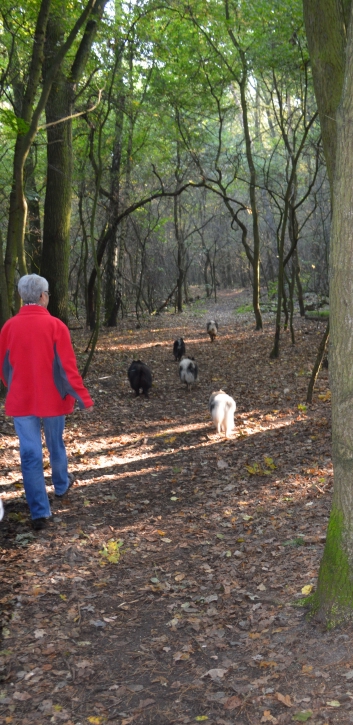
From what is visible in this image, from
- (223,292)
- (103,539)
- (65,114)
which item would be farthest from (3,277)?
(223,292)

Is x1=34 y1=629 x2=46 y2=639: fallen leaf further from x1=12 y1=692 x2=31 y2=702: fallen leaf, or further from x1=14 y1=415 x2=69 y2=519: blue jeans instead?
x1=14 y1=415 x2=69 y2=519: blue jeans

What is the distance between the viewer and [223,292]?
4425 cm

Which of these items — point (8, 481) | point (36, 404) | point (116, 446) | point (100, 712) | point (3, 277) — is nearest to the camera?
point (100, 712)

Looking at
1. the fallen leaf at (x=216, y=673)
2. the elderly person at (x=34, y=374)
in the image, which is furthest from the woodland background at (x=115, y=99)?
the fallen leaf at (x=216, y=673)

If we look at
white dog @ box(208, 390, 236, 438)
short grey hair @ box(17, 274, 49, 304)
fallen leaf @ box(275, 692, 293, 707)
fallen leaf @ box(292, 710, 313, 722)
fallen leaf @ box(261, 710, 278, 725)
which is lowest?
fallen leaf @ box(261, 710, 278, 725)

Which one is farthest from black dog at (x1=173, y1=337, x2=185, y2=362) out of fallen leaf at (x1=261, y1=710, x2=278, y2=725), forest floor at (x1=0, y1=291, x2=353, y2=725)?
fallen leaf at (x1=261, y1=710, x2=278, y2=725)

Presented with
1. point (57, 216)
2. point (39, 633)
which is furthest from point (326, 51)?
point (57, 216)

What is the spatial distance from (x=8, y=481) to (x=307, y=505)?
3.39 meters

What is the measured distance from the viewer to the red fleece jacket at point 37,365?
5.45 m

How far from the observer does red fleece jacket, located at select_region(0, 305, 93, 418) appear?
5.45 metres

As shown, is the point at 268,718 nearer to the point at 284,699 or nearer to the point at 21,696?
the point at 284,699

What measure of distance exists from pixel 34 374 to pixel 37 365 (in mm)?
86

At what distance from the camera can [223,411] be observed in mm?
8688

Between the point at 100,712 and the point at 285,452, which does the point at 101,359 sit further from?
the point at 100,712
